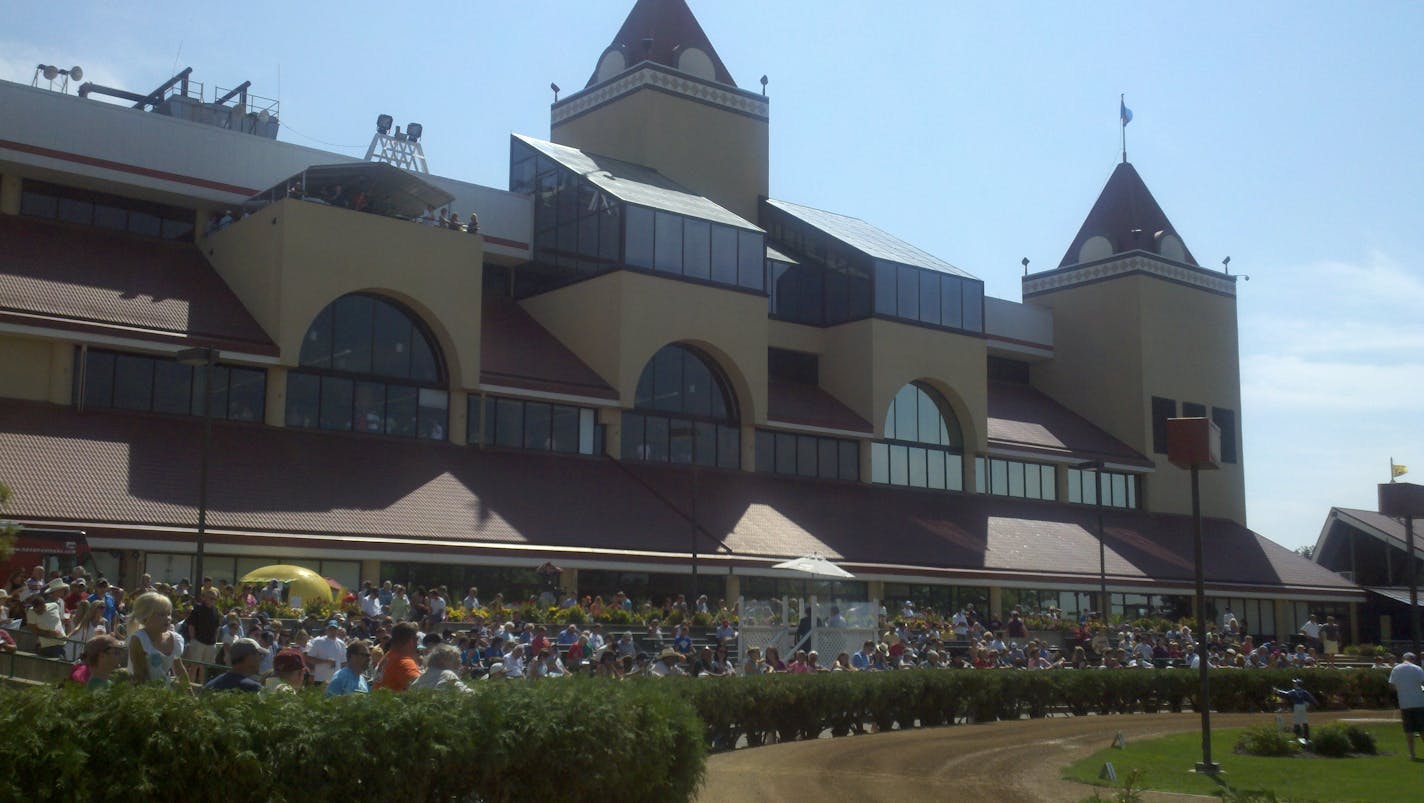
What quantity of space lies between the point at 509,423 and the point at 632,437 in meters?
3.90

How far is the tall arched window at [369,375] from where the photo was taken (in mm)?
33531

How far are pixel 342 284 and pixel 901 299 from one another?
19489 millimetres

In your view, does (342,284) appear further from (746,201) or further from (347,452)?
(746,201)

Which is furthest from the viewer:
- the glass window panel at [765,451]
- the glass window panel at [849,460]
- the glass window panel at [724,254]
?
the glass window panel at [849,460]

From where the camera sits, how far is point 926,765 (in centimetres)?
1930

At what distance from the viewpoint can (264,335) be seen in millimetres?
32656

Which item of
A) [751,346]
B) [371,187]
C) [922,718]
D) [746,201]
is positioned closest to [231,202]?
[371,187]

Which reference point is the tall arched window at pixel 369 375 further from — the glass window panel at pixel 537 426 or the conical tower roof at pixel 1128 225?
the conical tower roof at pixel 1128 225

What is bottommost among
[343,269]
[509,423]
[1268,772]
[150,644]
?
[1268,772]

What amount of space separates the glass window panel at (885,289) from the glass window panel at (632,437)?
9.79m

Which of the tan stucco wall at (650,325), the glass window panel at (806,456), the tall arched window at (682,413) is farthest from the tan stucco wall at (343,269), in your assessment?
the glass window panel at (806,456)

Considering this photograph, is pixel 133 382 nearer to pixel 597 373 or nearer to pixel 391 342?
pixel 391 342

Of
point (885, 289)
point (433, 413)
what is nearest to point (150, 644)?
point (433, 413)

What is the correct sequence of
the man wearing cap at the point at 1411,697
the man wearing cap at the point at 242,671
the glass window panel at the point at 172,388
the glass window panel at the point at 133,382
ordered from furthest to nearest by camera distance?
the glass window panel at the point at 172,388
the glass window panel at the point at 133,382
the man wearing cap at the point at 1411,697
the man wearing cap at the point at 242,671
